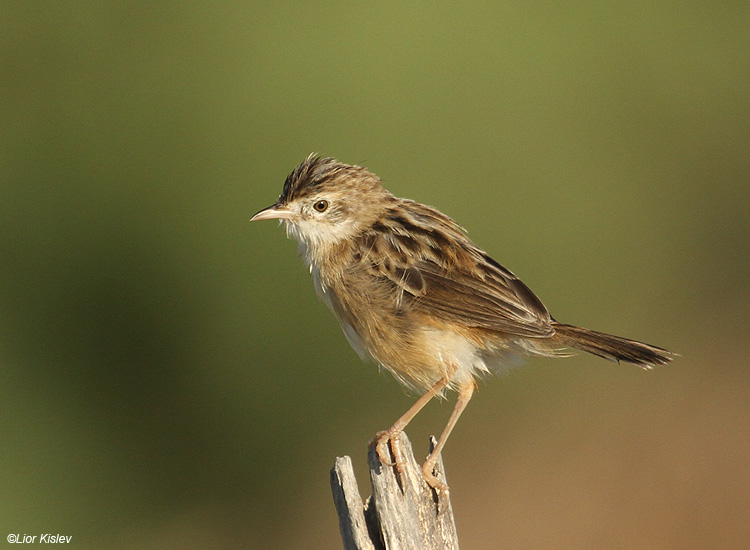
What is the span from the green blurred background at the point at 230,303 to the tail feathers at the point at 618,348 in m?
4.63

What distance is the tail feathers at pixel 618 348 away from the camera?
4797 mm

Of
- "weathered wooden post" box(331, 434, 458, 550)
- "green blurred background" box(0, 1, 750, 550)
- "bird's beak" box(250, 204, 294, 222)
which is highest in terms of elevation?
"green blurred background" box(0, 1, 750, 550)

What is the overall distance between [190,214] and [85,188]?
1216 millimetres

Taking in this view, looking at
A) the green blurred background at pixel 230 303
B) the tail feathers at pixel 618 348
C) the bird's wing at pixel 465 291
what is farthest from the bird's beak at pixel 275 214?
the green blurred background at pixel 230 303

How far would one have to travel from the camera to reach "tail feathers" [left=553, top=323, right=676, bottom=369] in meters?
4.80

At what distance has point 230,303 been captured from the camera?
9.45 m

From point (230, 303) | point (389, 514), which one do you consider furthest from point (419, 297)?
point (230, 303)

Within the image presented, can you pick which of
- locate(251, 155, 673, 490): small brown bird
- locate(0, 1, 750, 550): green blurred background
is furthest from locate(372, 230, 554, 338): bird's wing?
locate(0, 1, 750, 550): green blurred background

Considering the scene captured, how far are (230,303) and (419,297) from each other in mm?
4835

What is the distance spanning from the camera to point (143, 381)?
31.5ft

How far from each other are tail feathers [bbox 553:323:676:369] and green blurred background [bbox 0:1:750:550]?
4.63 m

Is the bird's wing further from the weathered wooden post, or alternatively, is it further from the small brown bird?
the weathered wooden post

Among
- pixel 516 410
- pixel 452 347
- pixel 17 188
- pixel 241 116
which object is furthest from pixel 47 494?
pixel 452 347

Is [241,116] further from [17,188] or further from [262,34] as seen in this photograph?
[17,188]
